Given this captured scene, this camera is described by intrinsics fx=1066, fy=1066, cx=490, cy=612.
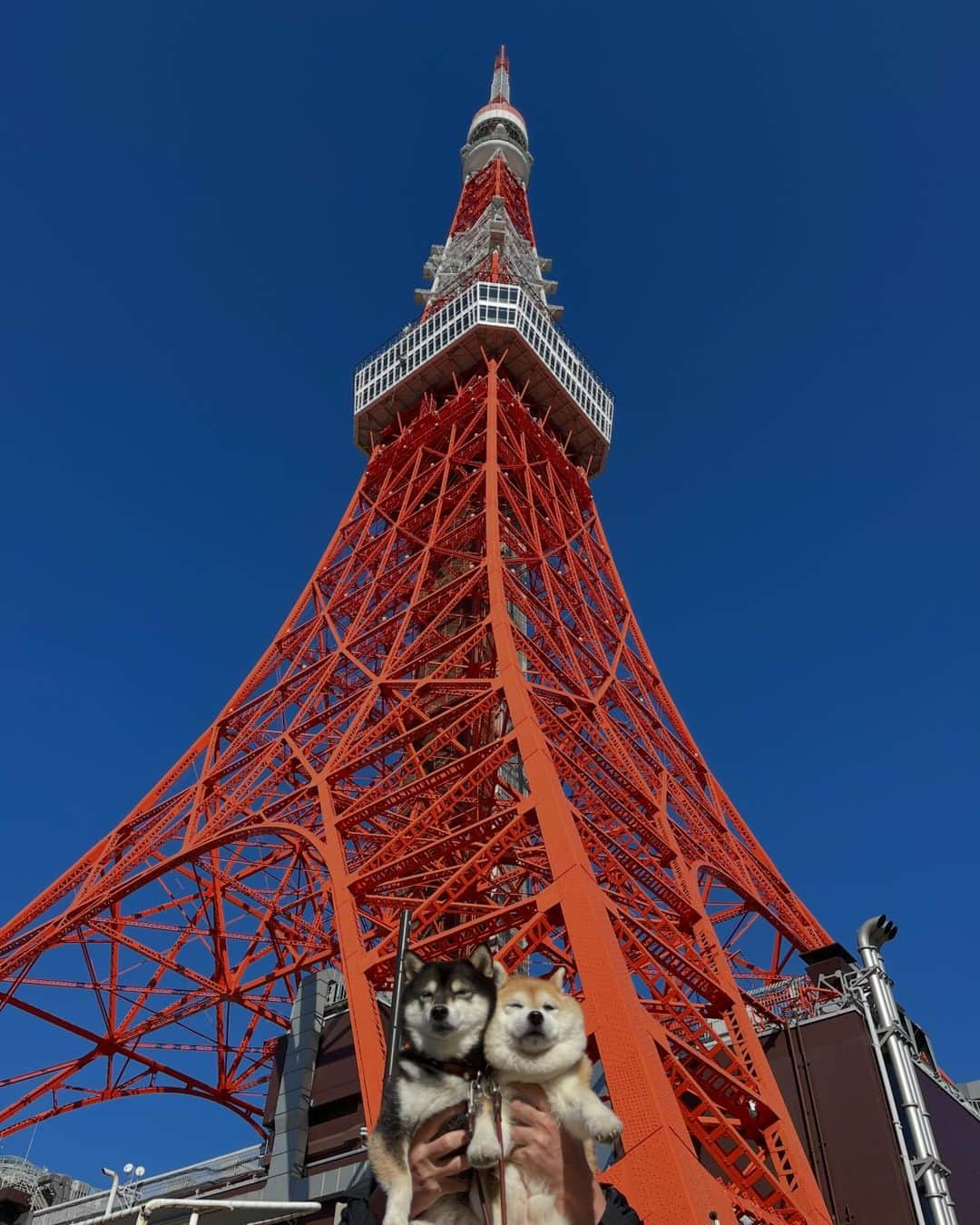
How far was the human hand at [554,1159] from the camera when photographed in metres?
3.31

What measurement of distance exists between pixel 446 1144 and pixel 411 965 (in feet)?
2.17

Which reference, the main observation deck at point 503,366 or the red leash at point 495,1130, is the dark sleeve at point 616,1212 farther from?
the main observation deck at point 503,366

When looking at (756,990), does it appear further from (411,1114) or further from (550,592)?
(411,1114)

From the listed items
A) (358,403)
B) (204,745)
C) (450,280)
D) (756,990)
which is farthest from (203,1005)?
(450,280)

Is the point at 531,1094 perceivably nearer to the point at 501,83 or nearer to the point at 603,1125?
the point at 603,1125

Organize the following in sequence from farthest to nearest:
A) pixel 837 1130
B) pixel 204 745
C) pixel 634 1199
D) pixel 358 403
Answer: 1. pixel 358 403
2. pixel 204 745
3. pixel 837 1130
4. pixel 634 1199

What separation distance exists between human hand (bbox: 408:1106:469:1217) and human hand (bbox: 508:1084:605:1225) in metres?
0.17

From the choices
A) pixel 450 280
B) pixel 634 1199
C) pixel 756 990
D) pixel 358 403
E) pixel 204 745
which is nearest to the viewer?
pixel 634 1199

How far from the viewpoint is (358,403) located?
93.6 ft

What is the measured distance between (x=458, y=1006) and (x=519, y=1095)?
0.34 m

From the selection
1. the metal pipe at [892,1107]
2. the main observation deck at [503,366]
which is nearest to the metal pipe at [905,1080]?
the metal pipe at [892,1107]

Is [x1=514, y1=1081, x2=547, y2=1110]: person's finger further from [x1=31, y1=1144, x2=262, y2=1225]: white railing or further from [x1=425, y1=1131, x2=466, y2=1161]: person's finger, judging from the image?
[x1=31, y1=1144, x2=262, y2=1225]: white railing

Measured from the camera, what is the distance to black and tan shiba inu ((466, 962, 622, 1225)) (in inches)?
128

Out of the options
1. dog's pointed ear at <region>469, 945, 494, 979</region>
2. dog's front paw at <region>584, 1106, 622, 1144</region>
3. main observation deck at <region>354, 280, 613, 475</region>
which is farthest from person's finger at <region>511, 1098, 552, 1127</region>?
main observation deck at <region>354, 280, 613, 475</region>
